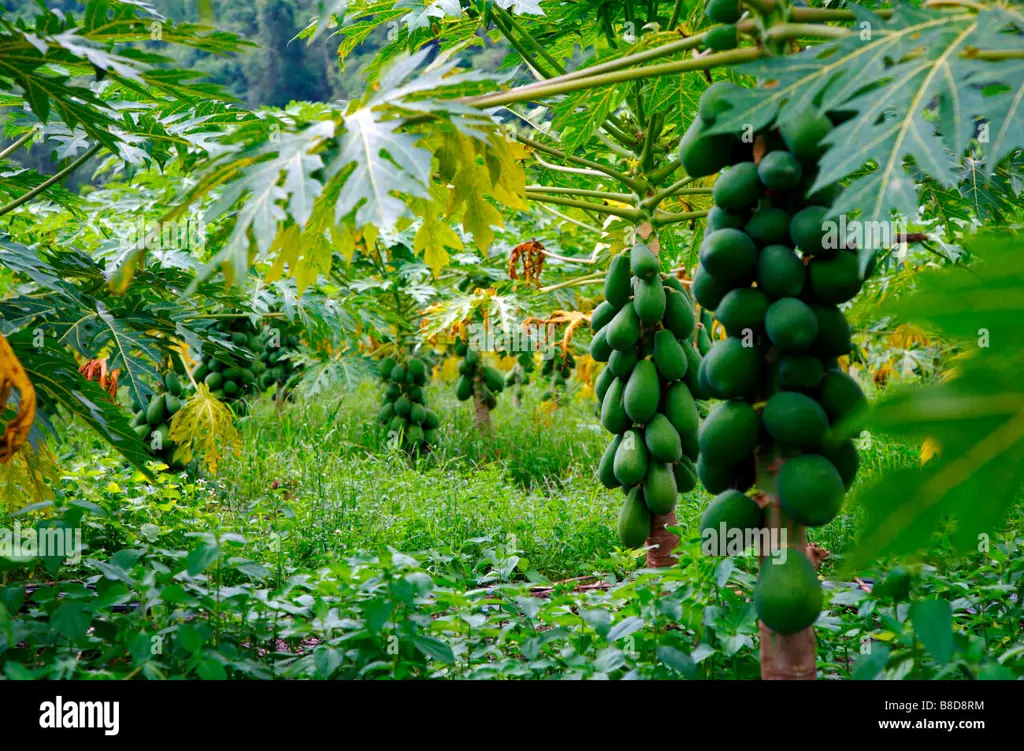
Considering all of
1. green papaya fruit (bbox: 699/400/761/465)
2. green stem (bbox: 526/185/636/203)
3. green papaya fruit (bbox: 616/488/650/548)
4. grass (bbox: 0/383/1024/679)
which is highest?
green stem (bbox: 526/185/636/203)

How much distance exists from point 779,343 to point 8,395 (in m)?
1.36

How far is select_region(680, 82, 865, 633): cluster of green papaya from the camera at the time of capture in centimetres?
138

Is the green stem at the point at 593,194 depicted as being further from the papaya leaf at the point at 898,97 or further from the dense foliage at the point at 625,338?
the papaya leaf at the point at 898,97

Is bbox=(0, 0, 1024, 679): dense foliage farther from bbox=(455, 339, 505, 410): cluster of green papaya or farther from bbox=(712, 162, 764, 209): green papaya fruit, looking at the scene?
bbox=(455, 339, 505, 410): cluster of green papaya

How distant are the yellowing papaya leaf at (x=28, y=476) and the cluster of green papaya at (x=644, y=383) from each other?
5.02 feet

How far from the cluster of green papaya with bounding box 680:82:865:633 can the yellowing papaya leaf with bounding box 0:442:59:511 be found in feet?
5.72

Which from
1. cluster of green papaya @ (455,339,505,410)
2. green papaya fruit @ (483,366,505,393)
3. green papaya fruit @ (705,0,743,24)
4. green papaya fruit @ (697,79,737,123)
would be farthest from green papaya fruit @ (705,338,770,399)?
green papaya fruit @ (483,366,505,393)

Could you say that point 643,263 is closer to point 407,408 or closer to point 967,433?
point 967,433

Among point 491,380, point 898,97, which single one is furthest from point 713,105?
point 491,380

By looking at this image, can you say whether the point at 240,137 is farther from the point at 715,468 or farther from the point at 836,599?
the point at 836,599

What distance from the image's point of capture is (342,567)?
1.78m

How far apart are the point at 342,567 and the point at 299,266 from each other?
0.66 m
